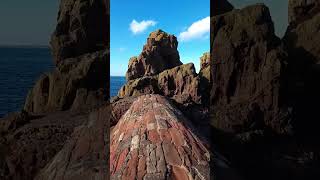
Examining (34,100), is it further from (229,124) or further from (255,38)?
(255,38)

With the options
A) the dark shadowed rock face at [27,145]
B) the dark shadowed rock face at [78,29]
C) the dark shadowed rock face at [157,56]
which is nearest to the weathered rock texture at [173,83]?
the dark shadowed rock face at [157,56]

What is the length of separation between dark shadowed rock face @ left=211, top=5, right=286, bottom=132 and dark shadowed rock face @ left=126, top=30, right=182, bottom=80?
2456mm

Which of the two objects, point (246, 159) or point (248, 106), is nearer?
point (246, 159)

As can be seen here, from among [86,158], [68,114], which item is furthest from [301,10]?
[86,158]

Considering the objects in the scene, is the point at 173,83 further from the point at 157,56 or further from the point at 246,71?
the point at 246,71

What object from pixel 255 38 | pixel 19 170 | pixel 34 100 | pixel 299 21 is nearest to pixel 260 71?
pixel 255 38

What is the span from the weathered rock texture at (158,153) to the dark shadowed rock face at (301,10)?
834 inches

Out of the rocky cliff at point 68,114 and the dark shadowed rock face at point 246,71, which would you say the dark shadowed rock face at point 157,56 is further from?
the rocky cliff at point 68,114

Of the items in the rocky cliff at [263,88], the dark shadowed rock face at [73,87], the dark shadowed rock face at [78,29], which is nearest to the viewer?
the dark shadowed rock face at [73,87]

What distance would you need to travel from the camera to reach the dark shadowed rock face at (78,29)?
12117mm

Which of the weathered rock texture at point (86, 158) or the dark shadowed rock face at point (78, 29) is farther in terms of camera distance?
the dark shadowed rock face at point (78, 29)

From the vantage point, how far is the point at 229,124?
55.2 ft

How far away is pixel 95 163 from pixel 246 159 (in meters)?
11.0

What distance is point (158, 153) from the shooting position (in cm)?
294
